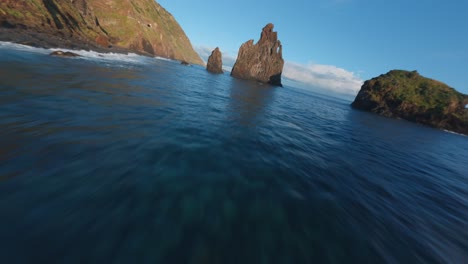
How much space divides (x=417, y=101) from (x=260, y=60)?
218 feet

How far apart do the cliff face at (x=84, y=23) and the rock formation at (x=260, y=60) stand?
207ft

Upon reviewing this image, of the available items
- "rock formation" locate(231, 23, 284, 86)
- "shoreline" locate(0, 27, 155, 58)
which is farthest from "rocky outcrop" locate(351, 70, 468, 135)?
"shoreline" locate(0, 27, 155, 58)

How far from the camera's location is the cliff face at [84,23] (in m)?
35.7

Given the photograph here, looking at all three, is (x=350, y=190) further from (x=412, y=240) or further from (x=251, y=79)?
(x=251, y=79)

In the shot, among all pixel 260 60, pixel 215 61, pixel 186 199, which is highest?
pixel 260 60

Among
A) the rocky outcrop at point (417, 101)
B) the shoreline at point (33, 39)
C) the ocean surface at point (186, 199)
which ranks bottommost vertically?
the ocean surface at point (186, 199)

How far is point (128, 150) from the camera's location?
5.96 metres

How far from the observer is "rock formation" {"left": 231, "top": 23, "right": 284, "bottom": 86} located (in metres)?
92.4

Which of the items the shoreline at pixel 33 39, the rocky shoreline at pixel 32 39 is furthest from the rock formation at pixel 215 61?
the rocky shoreline at pixel 32 39

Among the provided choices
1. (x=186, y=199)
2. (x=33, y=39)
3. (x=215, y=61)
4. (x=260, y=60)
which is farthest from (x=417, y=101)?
(x=33, y=39)

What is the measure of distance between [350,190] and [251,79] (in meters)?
93.5

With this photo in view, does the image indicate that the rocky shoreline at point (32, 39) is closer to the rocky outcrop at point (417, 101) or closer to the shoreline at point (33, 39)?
the shoreline at point (33, 39)

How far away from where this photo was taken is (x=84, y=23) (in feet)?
205

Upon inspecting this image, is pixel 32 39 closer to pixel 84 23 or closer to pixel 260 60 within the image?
pixel 84 23
